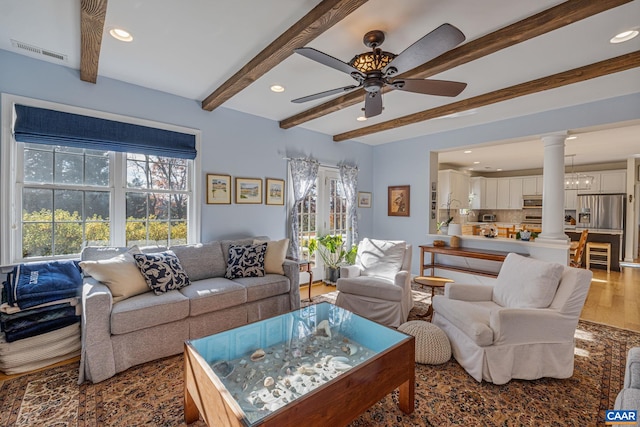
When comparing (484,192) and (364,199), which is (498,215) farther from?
(364,199)

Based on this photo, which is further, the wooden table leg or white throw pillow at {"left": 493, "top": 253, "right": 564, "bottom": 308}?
white throw pillow at {"left": 493, "top": 253, "right": 564, "bottom": 308}

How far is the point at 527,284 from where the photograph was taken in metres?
2.44

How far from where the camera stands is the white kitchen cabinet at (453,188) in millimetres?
7254

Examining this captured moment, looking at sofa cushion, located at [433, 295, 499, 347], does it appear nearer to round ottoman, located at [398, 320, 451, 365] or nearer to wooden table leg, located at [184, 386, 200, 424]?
round ottoman, located at [398, 320, 451, 365]

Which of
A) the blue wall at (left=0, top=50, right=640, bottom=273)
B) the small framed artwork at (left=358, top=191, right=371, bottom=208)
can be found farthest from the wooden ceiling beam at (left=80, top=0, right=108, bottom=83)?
the small framed artwork at (left=358, top=191, right=371, bottom=208)

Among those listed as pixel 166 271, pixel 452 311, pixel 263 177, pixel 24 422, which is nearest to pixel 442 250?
pixel 452 311

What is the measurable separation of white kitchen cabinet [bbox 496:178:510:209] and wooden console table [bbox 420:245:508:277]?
4.93m

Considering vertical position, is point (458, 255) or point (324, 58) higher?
point (324, 58)

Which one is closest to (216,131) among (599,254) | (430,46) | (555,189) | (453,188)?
(430,46)

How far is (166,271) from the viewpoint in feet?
9.07

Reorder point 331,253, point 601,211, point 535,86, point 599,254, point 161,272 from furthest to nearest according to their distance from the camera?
point 601,211, point 599,254, point 331,253, point 535,86, point 161,272

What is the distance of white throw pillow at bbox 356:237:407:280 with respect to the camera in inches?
139

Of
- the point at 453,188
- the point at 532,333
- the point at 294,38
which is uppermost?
the point at 294,38

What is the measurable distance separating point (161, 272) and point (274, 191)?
2062 mm
